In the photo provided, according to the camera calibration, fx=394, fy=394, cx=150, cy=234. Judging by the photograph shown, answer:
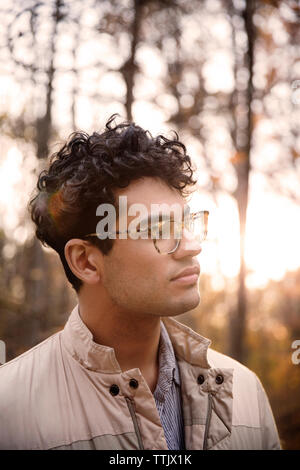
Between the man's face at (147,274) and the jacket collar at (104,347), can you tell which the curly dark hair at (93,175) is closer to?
the man's face at (147,274)

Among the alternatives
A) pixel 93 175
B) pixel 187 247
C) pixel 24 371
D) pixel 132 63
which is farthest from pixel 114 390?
pixel 132 63

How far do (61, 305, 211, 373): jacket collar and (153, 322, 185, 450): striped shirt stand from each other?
0.26 feet

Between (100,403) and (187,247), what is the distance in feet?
2.75

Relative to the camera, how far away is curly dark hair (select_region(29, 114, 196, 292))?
2078 mm

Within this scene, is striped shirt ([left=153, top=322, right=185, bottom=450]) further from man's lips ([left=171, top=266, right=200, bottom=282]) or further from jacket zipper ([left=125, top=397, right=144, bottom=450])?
man's lips ([left=171, top=266, right=200, bottom=282])

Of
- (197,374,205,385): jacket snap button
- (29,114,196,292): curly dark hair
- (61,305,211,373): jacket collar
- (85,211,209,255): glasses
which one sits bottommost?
(197,374,205,385): jacket snap button

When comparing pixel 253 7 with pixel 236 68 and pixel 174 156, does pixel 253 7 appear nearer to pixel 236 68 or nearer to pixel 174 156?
pixel 236 68

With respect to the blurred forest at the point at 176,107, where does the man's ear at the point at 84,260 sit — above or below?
below

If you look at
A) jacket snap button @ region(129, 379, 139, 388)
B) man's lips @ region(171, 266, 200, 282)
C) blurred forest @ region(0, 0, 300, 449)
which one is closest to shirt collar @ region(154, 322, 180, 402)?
jacket snap button @ region(129, 379, 139, 388)

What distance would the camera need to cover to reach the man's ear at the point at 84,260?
206 centimetres

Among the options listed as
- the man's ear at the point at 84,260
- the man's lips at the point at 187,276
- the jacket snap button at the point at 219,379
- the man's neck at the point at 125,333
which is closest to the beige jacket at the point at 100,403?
the jacket snap button at the point at 219,379

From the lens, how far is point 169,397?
1.98 m

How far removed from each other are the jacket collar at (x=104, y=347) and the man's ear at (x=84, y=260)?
194mm

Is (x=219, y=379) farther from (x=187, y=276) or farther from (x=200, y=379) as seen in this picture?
(x=187, y=276)
